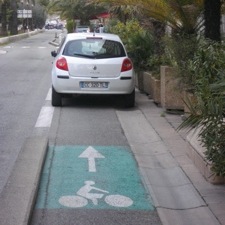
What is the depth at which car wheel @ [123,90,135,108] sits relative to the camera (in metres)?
13.1

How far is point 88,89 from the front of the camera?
507 inches

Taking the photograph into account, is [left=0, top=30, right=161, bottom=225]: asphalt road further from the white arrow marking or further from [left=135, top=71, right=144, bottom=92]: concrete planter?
[left=135, top=71, right=144, bottom=92]: concrete planter

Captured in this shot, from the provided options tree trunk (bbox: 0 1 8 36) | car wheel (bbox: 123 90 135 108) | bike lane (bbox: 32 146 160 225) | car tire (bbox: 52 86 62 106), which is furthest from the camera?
tree trunk (bbox: 0 1 8 36)

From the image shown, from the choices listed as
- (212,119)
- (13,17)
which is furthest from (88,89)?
(13,17)

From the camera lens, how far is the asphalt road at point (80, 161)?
6.34 metres

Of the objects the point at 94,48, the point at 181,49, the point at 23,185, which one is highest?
the point at 181,49

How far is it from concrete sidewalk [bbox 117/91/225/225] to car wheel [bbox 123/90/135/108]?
1081 mm

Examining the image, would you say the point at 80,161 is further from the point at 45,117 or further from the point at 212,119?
the point at 45,117

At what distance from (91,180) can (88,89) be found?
552 cm

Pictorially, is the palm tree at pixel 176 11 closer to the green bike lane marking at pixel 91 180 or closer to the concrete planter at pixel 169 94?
the concrete planter at pixel 169 94

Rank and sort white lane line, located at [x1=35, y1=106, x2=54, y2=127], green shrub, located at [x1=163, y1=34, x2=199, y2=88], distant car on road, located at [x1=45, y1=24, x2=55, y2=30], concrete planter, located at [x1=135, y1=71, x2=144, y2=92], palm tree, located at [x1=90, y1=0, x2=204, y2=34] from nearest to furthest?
green shrub, located at [x1=163, y1=34, x2=199, y2=88]
white lane line, located at [x1=35, y1=106, x2=54, y2=127]
palm tree, located at [x1=90, y1=0, x2=204, y2=34]
concrete planter, located at [x1=135, y1=71, x2=144, y2=92]
distant car on road, located at [x1=45, y1=24, x2=55, y2=30]

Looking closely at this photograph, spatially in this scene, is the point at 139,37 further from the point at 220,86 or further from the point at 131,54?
the point at 220,86

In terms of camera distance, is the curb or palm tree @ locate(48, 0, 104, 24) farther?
palm tree @ locate(48, 0, 104, 24)

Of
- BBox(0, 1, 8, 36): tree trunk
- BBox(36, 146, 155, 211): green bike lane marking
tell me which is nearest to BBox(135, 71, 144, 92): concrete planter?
BBox(36, 146, 155, 211): green bike lane marking
